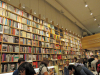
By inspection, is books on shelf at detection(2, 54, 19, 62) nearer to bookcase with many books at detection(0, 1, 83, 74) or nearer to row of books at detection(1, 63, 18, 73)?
bookcase with many books at detection(0, 1, 83, 74)

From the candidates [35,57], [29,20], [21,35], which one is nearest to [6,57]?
[21,35]

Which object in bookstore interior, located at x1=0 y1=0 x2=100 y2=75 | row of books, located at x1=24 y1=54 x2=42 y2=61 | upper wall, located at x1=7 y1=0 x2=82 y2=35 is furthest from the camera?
upper wall, located at x1=7 y1=0 x2=82 y2=35

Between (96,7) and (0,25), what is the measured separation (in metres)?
6.96

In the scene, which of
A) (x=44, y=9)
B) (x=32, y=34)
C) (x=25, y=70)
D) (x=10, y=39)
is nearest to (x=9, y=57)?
(x=10, y=39)

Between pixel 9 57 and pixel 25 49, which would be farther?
pixel 25 49

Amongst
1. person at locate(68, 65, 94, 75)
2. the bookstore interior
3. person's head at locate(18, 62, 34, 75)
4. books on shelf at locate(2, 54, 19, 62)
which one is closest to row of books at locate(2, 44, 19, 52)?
the bookstore interior

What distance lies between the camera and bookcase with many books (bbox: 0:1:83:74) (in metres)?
3.21

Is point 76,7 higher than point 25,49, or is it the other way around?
point 76,7

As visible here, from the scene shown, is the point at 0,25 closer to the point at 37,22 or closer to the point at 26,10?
the point at 26,10

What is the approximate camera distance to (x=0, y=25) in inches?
124

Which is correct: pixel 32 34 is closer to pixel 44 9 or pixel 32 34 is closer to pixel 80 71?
pixel 44 9

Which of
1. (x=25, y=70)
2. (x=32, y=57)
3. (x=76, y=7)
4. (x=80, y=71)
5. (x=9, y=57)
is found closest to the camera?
(x=25, y=70)

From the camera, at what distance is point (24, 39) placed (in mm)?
3855

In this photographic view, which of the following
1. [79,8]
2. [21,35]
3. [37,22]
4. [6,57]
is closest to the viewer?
[6,57]
